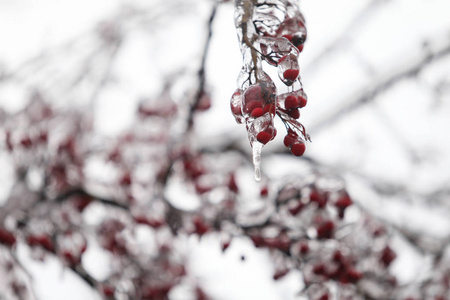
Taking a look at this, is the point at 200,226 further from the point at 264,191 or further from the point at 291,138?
the point at 291,138

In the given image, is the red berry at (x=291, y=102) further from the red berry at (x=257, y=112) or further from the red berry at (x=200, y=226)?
the red berry at (x=200, y=226)

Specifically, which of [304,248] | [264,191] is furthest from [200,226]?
[304,248]

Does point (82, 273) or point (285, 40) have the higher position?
point (285, 40)

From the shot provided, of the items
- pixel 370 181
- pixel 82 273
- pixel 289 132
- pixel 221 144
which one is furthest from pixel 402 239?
pixel 289 132

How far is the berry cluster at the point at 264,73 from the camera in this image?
2.31 feet

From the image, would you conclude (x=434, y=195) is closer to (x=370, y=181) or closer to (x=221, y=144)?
(x=370, y=181)

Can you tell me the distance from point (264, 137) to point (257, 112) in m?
0.05

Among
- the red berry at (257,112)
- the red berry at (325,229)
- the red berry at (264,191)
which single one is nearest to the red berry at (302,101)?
the red berry at (257,112)

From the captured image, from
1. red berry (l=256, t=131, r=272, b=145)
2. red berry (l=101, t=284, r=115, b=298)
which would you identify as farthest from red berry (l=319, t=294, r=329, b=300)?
red berry (l=256, t=131, r=272, b=145)

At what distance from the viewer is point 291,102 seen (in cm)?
77

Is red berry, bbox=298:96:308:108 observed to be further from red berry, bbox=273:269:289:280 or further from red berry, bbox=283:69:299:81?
red berry, bbox=273:269:289:280

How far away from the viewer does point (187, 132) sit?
2.34m

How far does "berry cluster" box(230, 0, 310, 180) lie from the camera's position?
2.31 feet

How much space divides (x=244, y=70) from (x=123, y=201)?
176 centimetres
